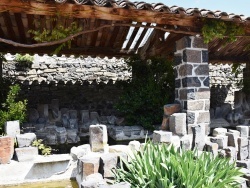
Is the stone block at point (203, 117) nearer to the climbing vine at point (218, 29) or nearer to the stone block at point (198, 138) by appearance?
the stone block at point (198, 138)

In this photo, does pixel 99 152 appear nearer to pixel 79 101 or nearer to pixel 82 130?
pixel 82 130

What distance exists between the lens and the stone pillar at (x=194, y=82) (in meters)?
4.93

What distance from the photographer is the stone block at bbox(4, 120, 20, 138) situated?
4.52m

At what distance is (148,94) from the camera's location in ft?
20.8

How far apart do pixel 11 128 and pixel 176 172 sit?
3397 mm

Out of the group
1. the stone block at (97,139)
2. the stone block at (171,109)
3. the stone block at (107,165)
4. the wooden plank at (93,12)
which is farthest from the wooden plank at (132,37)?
the stone block at (107,165)

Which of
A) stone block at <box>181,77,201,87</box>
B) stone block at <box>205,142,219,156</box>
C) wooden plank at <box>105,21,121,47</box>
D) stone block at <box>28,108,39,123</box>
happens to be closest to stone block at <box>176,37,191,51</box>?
stone block at <box>181,77,201,87</box>

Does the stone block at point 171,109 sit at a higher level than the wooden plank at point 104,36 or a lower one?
lower

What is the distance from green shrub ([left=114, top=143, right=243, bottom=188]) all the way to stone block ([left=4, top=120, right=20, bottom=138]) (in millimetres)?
2600

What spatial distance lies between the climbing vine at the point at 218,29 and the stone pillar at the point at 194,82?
34 centimetres

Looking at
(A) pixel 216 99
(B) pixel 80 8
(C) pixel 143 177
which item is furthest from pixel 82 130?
(A) pixel 216 99

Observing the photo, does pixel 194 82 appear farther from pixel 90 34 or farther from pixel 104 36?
pixel 90 34

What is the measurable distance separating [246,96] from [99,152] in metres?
5.99

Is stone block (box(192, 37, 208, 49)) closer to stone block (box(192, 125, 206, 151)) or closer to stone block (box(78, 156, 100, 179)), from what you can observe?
stone block (box(192, 125, 206, 151))
